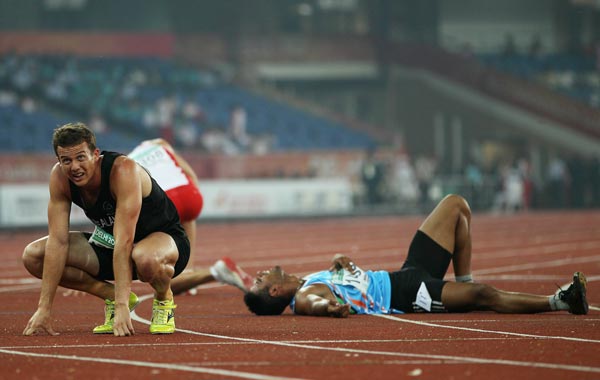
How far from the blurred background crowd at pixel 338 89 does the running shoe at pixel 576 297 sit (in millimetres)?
23317

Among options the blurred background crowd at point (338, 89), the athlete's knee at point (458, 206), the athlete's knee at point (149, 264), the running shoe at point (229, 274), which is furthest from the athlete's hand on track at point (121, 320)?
the blurred background crowd at point (338, 89)

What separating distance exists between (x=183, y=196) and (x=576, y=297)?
12.7 feet

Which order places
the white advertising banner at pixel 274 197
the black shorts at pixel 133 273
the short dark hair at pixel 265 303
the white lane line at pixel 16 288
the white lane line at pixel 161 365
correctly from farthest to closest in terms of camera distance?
the white advertising banner at pixel 274 197
the white lane line at pixel 16 288
the short dark hair at pixel 265 303
the black shorts at pixel 133 273
the white lane line at pixel 161 365

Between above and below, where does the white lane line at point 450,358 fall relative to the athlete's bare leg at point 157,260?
below

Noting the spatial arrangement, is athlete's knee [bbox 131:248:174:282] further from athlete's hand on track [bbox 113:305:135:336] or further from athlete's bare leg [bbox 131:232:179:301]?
athlete's hand on track [bbox 113:305:135:336]

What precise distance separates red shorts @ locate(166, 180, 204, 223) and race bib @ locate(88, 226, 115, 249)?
2.78m

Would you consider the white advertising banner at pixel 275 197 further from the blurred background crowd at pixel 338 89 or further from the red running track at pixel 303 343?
the red running track at pixel 303 343

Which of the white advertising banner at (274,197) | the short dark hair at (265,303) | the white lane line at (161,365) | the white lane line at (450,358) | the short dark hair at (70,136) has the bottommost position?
the white advertising banner at (274,197)

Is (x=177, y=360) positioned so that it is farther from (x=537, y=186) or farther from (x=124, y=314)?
(x=537, y=186)

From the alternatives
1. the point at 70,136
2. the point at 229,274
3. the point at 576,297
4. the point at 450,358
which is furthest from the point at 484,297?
the point at 70,136

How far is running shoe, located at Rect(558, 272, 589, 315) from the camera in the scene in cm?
820

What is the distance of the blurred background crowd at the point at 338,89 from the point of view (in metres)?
33.8

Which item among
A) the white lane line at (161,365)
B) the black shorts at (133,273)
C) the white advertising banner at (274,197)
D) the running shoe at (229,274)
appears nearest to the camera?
the white lane line at (161,365)

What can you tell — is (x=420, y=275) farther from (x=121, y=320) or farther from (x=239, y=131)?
(x=239, y=131)
